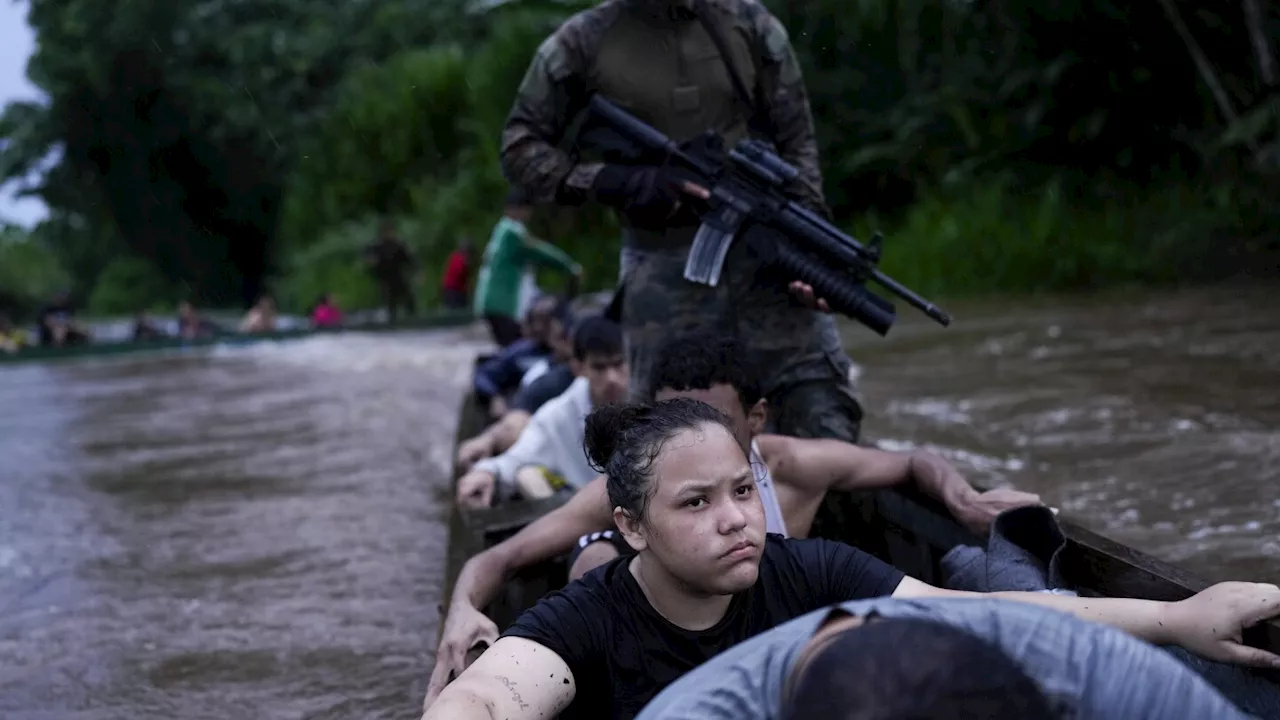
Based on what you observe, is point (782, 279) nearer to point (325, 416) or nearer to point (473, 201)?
point (325, 416)

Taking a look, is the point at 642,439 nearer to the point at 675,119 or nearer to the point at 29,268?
the point at 675,119

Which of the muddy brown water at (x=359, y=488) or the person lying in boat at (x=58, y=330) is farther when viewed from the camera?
the person lying in boat at (x=58, y=330)

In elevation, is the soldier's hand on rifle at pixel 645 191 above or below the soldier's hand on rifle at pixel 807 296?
above

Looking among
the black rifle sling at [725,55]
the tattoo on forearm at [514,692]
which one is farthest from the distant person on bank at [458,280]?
the tattoo on forearm at [514,692]

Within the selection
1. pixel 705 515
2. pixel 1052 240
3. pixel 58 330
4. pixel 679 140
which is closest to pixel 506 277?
pixel 1052 240

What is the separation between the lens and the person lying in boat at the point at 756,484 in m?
3.11

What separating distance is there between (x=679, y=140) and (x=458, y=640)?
166cm

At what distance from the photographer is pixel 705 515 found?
2260mm

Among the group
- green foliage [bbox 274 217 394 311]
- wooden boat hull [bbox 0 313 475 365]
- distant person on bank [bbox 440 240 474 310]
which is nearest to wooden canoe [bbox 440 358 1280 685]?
wooden boat hull [bbox 0 313 475 365]

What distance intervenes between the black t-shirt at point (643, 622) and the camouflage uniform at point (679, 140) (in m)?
1.53

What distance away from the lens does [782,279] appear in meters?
3.97

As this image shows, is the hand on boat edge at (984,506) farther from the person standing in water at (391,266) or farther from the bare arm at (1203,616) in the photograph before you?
the person standing in water at (391,266)

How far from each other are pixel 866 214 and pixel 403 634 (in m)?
12.0

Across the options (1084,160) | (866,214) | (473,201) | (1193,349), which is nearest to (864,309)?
(1193,349)
